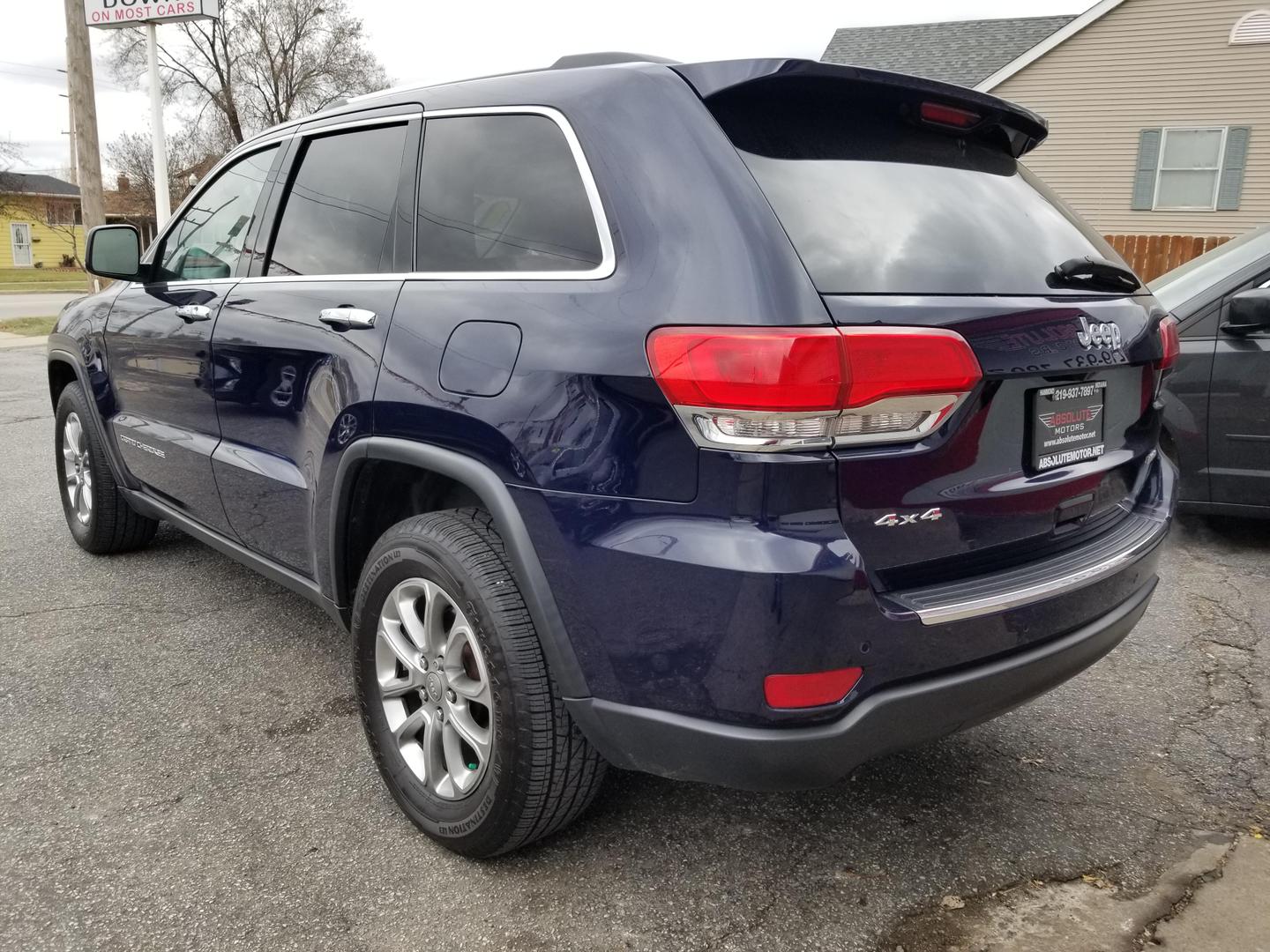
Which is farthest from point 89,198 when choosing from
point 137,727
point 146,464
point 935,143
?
point 935,143

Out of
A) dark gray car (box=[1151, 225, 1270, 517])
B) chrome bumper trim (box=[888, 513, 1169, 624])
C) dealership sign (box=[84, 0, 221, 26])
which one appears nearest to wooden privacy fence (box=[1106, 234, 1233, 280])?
dark gray car (box=[1151, 225, 1270, 517])

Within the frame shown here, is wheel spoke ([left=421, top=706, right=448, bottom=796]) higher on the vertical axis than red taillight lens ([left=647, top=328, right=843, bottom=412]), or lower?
lower

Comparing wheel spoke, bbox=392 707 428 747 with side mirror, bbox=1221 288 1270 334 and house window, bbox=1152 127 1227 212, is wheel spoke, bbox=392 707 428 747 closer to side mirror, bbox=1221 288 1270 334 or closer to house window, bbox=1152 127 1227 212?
side mirror, bbox=1221 288 1270 334

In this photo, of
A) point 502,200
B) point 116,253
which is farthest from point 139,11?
point 502,200

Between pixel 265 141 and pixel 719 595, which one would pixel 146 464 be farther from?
pixel 719 595

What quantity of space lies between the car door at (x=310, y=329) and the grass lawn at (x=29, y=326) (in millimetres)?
15522

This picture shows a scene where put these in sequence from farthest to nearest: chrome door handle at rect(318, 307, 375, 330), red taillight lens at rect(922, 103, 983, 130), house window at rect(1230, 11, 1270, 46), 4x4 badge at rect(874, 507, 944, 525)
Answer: house window at rect(1230, 11, 1270, 46) → chrome door handle at rect(318, 307, 375, 330) → red taillight lens at rect(922, 103, 983, 130) → 4x4 badge at rect(874, 507, 944, 525)

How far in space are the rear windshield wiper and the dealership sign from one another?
54.1 ft

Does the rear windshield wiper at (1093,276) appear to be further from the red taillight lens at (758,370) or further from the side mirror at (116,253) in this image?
the side mirror at (116,253)

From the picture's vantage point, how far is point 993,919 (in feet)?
7.22

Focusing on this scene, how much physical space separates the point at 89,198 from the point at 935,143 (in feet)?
54.3

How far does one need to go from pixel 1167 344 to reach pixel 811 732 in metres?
1.55

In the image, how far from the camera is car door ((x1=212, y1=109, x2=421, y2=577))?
103 inches

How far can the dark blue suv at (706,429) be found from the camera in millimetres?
1829
